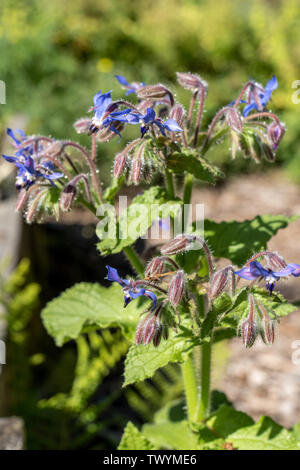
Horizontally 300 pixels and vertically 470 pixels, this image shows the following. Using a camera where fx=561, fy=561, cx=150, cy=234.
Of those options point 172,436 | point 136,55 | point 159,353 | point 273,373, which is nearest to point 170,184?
point 159,353

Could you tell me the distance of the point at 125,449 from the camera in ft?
5.36

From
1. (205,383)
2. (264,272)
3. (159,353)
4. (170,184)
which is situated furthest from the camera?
(205,383)

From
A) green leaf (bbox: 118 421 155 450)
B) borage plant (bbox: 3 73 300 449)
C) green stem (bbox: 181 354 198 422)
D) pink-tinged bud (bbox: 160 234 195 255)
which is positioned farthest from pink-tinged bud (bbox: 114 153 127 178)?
green leaf (bbox: 118 421 155 450)

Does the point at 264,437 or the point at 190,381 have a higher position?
the point at 190,381

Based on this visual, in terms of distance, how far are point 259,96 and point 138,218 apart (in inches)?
19.8

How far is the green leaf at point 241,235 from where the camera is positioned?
5.37ft

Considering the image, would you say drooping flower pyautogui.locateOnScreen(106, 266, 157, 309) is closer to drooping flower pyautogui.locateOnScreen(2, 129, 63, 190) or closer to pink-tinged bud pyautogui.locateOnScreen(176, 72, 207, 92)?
drooping flower pyautogui.locateOnScreen(2, 129, 63, 190)

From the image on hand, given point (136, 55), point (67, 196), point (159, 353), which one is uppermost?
point (136, 55)

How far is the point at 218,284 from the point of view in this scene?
1335 millimetres

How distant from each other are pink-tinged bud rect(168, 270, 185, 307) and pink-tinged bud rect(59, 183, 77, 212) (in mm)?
351

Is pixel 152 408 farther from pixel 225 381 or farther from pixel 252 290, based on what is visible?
pixel 252 290

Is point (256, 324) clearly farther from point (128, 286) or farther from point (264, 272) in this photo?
point (128, 286)

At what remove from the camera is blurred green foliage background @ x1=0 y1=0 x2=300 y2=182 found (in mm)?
5445
